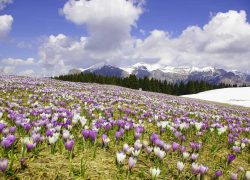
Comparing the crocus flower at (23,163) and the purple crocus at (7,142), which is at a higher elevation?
the purple crocus at (7,142)

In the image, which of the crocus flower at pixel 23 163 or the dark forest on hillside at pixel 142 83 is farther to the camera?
the dark forest on hillside at pixel 142 83

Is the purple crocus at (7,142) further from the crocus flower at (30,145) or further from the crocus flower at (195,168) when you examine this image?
the crocus flower at (195,168)

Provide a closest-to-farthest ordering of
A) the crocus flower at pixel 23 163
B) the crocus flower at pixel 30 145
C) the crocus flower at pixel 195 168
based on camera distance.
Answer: the crocus flower at pixel 23 163
the crocus flower at pixel 195 168
the crocus flower at pixel 30 145

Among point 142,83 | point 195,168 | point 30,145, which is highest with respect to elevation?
point 142,83

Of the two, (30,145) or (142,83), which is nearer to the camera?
(30,145)

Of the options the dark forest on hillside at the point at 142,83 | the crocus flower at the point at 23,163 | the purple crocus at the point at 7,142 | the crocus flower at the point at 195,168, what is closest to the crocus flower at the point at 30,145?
the purple crocus at the point at 7,142

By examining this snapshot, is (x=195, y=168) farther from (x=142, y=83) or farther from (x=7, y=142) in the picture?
(x=142, y=83)

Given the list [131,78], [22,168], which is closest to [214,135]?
[22,168]

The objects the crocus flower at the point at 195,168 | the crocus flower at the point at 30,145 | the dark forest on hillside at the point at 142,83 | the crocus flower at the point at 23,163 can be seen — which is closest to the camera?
the crocus flower at the point at 23,163

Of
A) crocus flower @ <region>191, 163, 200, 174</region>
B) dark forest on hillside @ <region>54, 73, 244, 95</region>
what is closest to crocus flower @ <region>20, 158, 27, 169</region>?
crocus flower @ <region>191, 163, 200, 174</region>

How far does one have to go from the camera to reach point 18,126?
699cm

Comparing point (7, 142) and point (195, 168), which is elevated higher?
point (7, 142)

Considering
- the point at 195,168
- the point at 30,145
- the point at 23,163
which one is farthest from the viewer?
the point at 30,145

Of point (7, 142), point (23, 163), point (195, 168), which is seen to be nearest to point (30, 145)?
point (7, 142)
